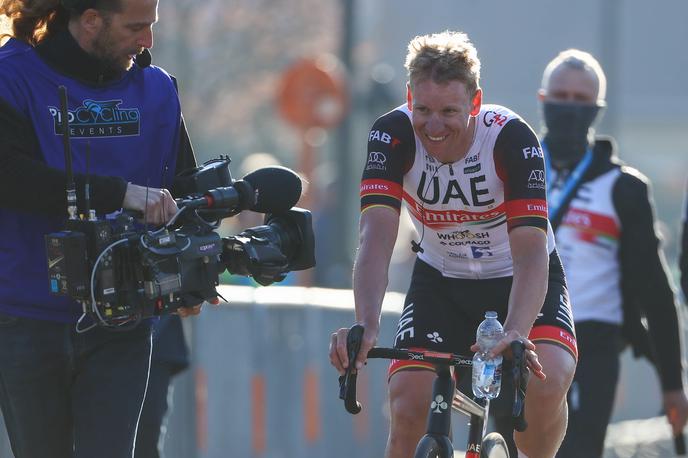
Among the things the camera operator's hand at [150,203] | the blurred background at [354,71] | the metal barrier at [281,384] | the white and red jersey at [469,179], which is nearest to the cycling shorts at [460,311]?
the white and red jersey at [469,179]

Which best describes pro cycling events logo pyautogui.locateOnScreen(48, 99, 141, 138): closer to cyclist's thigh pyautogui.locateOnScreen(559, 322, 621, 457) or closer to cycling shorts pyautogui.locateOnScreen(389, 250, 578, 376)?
cycling shorts pyautogui.locateOnScreen(389, 250, 578, 376)

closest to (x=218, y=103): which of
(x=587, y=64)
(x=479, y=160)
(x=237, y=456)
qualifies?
(x=237, y=456)

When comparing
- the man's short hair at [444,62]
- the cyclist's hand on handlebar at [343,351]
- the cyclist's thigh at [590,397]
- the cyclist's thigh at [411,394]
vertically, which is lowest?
the cyclist's thigh at [590,397]

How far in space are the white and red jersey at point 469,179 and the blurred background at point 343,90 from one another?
11.7 ft

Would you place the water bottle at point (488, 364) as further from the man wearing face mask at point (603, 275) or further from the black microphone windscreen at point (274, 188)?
the man wearing face mask at point (603, 275)

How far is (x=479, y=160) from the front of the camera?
560 cm

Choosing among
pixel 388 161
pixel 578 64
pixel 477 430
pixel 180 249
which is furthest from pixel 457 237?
pixel 578 64

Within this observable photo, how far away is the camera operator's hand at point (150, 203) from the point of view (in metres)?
4.96

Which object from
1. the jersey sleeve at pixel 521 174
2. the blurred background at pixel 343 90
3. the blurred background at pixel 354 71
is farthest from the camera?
the blurred background at pixel 354 71

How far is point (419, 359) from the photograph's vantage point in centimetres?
505

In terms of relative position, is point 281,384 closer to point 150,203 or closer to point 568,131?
point 568,131

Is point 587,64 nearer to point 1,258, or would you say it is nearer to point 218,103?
point 1,258

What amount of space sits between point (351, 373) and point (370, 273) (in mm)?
503

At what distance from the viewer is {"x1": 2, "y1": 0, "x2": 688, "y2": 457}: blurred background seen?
10414 mm
